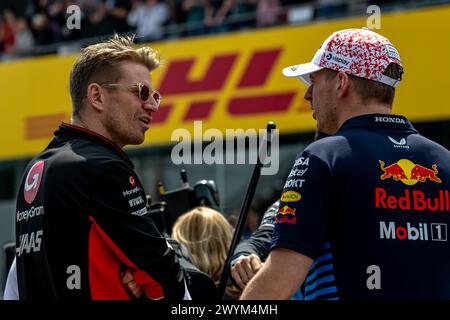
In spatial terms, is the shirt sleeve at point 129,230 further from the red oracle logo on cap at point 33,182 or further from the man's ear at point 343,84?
the man's ear at point 343,84

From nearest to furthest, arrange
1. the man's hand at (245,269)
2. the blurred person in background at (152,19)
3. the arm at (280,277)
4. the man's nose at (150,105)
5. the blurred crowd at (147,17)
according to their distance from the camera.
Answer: the arm at (280,277) < the man's hand at (245,269) < the man's nose at (150,105) < the blurred crowd at (147,17) < the blurred person in background at (152,19)

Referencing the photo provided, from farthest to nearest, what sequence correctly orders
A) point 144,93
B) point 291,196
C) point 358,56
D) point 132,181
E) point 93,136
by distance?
point 144,93
point 93,136
point 132,181
point 358,56
point 291,196

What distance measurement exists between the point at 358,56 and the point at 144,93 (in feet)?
2.89

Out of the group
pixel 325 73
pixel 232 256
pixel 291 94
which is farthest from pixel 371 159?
pixel 291 94

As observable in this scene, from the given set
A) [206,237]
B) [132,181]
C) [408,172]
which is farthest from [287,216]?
[206,237]

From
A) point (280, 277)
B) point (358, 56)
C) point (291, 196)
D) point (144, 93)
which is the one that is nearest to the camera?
point (280, 277)

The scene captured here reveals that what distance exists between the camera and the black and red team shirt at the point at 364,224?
3.02m

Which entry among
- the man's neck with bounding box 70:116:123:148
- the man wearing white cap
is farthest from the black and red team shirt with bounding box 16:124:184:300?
the man wearing white cap

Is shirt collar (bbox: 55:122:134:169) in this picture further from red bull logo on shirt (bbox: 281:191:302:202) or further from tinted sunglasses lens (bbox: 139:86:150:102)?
red bull logo on shirt (bbox: 281:191:302:202)

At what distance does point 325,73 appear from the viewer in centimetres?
333

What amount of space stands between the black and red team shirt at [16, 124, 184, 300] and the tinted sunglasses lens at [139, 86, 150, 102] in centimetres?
36

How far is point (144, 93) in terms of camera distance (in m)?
3.70

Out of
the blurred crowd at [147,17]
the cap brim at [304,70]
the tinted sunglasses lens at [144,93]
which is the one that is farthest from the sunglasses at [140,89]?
the blurred crowd at [147,17]

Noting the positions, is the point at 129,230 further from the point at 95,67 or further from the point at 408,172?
the point at 408,172
